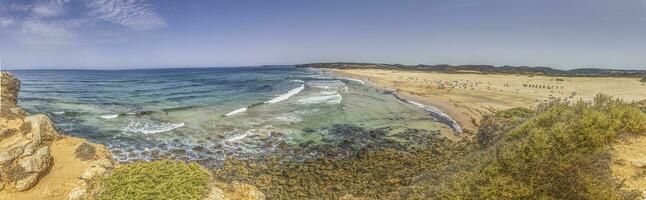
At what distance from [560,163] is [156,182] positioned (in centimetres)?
777

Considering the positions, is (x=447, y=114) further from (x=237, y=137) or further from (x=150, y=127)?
(x=150, y=127)

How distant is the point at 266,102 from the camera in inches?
1344

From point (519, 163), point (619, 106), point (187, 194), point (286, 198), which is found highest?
point (619, 106)

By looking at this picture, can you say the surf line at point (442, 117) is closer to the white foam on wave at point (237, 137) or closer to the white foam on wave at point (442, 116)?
the white foam on wave at point (442, 116)

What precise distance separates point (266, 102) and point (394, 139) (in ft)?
57.5

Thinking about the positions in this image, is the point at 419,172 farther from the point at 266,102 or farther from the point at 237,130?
the point at 266,102

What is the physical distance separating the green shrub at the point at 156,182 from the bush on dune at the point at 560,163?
5081 millimetres

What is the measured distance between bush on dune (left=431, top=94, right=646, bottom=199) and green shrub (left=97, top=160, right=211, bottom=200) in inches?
200

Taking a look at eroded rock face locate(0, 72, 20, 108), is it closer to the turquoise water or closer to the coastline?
the turquoise water

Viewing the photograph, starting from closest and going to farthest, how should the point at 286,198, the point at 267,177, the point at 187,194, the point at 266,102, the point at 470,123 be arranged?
the point at 187,194
the point at 286,198
the point at 267,177
the point at 470,123
the point at 266,102

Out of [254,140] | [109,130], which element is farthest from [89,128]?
[254,140]

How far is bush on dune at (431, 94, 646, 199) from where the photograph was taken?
6232mm

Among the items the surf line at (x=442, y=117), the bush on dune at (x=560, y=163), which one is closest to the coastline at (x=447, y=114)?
the surf line at (x=442, y=117)

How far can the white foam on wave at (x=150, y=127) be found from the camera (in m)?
20.5
